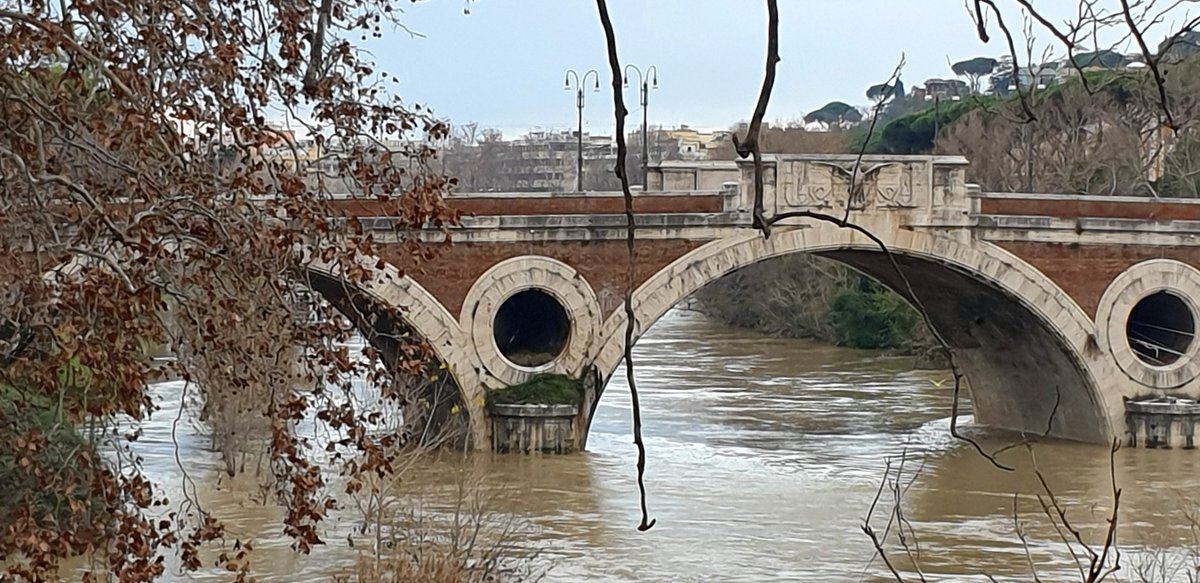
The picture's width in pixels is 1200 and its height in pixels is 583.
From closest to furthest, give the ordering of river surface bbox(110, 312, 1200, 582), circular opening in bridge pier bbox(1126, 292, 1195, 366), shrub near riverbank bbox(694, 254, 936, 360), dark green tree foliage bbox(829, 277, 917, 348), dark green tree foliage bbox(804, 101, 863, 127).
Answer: river surface bbox(110, 312, 1200, 582) < circular opening in bridge pier bbox(1126, 292, 1195, 366) < dark green tree foliage bbox(829, 277, 917, 348) < shrub near riverbank bbox(694, 254, 936, 360) < dark green tree foliage bbox(804, 101, 863, 127)

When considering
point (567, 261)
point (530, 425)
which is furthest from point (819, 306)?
point (530, 425)

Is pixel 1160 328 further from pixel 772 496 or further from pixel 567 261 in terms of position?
pixel 567 261

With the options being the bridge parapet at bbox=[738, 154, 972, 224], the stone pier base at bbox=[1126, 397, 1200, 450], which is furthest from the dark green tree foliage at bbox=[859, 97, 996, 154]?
the stone pier base at bbox=[1126, 397, 1200, 450]

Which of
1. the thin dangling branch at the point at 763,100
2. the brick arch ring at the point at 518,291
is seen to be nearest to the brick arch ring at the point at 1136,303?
the brick arch ring at the point at 518,291

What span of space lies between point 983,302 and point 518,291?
6.47 meters

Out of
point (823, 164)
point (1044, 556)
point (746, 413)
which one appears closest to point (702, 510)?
point (1044, 556)

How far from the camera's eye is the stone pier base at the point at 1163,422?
21.9 meters

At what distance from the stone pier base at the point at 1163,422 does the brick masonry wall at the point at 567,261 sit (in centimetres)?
595

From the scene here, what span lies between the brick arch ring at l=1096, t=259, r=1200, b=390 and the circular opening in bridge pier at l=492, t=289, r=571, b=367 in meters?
6.84

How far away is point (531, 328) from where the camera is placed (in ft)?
73.2

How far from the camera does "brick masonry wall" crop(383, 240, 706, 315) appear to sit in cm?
2083

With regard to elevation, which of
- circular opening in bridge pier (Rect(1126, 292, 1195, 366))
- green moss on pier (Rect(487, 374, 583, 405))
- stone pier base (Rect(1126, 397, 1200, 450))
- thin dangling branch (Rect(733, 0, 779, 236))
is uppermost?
thin dangling branch (Rect(733, 0, 779, 236))

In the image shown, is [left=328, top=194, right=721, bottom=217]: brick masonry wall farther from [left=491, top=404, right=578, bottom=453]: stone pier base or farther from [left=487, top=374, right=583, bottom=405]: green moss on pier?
[left=491, top=404, right=578, bottom=453]: stone pier base

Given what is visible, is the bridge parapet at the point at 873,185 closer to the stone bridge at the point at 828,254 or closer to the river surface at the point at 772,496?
the stone bridge at the point at 828,254
